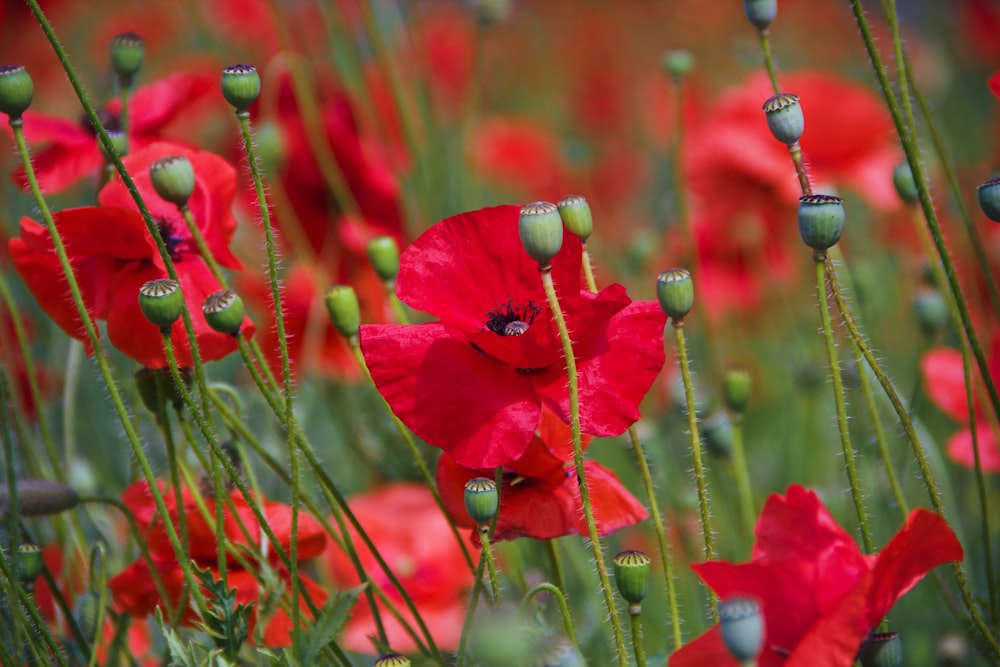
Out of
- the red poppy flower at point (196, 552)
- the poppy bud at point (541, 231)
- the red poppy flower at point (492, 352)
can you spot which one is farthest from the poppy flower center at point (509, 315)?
the red poppy flower at point (196, 552)

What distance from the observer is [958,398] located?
104cm

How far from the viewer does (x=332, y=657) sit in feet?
2.56

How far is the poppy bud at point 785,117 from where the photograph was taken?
2.32ft

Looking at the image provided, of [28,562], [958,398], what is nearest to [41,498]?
[28,562]

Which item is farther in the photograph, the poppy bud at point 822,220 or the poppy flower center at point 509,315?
the poppy flower center at point 509,315

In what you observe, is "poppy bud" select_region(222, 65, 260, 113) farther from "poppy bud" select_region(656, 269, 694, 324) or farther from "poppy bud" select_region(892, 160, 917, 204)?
"poppy bud" select_region(892, 160, 917, 204)

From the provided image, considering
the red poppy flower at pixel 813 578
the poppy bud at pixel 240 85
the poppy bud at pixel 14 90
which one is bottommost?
the red poppy flower at pixel 813 578

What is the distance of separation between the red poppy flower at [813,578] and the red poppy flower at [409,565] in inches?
16.7

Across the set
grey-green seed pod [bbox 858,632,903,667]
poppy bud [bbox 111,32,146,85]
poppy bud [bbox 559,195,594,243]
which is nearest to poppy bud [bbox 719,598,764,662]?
grey-green seed pod [bbox 858,632,903,667]

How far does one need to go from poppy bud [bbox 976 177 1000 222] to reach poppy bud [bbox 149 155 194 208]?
1.75 ft

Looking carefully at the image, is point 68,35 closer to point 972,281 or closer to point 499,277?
point 972,281

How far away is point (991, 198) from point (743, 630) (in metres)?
0.39

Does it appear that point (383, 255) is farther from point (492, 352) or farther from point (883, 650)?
point (883, 650)

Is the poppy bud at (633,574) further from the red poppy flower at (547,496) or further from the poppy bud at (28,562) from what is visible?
the poppy bud at (28,562)
